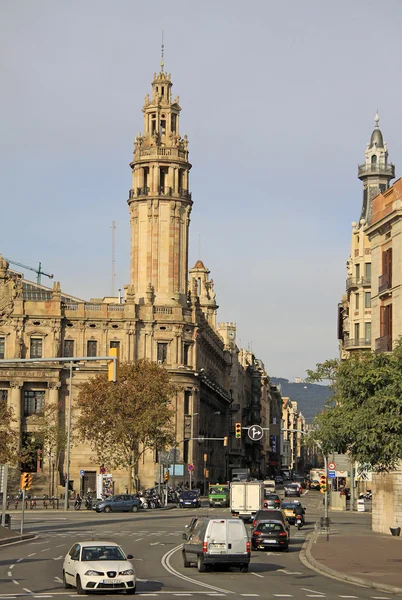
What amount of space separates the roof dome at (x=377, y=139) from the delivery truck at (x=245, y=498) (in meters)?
82.4

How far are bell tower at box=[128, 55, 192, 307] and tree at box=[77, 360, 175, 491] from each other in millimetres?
22516

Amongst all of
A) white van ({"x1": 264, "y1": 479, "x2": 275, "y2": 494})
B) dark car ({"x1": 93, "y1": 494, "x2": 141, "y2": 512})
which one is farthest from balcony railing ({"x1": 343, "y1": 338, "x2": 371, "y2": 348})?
dark car ({"x1": 93, "y1": 494, "x2": 141, "y2": 512})

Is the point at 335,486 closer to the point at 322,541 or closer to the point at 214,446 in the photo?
the point at 214,446

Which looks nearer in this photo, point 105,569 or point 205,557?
point 105,569

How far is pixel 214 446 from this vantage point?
14600 cm

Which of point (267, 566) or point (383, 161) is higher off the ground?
point (383, 161)

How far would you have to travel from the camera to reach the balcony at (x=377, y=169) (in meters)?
144

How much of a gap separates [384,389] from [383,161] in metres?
103

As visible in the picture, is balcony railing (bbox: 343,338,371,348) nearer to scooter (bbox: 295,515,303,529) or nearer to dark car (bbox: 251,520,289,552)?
scooter (bbox: 295,515,303,529)

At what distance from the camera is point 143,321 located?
4729 inches

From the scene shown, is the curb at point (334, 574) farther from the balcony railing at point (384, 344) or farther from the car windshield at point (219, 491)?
the car windshield at point (219, 491)

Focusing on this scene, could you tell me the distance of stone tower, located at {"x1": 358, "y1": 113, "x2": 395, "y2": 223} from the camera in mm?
144375

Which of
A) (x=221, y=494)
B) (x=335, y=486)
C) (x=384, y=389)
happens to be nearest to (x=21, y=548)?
(x=384, y=389)

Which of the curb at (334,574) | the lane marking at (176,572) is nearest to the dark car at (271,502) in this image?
the curb at (334,574)
